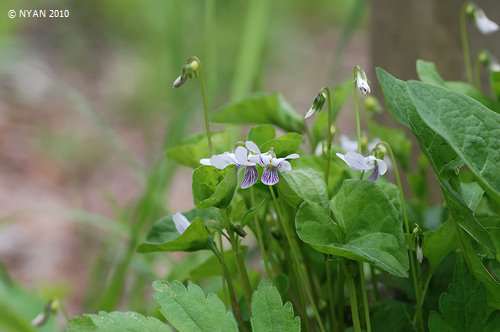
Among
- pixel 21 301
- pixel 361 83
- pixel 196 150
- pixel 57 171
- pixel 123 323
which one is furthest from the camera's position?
pixel 57 171

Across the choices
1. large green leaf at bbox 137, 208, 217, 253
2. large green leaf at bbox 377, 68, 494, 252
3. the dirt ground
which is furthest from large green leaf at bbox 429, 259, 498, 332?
the dirt ground

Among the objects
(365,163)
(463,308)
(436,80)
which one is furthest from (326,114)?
(463,308)

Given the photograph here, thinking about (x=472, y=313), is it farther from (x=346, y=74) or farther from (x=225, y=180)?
(x=346, y=74)

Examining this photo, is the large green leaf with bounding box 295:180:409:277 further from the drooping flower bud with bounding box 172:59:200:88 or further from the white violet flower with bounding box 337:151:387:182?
the drooping flower bud with bounding box 172:59:200:88

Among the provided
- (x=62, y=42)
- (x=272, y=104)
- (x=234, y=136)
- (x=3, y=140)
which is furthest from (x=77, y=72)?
(x=272, y=104)

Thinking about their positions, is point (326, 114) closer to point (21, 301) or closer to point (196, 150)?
point (196, 150)

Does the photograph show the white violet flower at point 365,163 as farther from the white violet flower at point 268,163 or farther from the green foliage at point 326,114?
the green foliage at point 326,114
